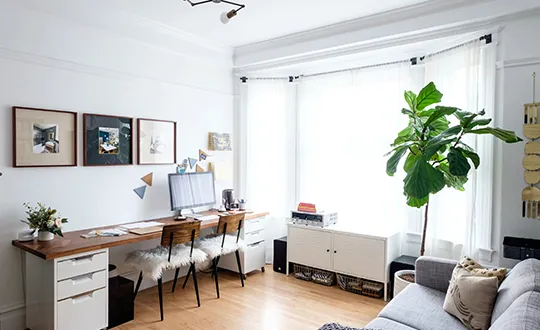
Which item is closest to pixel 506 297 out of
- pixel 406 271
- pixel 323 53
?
pixel 406 271

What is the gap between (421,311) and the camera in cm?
230

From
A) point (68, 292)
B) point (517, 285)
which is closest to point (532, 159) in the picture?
point (517, 285)

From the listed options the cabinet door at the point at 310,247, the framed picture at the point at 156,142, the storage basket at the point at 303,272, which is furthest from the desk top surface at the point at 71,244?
the storage basket at the point at 303,272

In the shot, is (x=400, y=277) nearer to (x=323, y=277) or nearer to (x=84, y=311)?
(x=323, y=277)

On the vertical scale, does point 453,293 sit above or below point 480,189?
below

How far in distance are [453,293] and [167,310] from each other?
240cm

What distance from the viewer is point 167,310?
3314 millimetres

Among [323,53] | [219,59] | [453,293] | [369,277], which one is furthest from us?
[219,59]

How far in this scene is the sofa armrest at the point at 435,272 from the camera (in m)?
2.64

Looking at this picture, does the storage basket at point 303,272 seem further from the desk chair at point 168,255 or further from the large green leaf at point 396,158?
the large green leaf at point 396,158

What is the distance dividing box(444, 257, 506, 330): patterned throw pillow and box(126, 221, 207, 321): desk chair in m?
2.11

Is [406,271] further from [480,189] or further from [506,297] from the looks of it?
[506,297]

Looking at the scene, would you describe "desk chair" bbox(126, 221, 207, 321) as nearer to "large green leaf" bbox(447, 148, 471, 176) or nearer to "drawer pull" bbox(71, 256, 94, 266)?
"drawer pull" bbox(71, 256, 94, 266)

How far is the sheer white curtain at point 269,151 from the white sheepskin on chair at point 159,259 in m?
1.45
